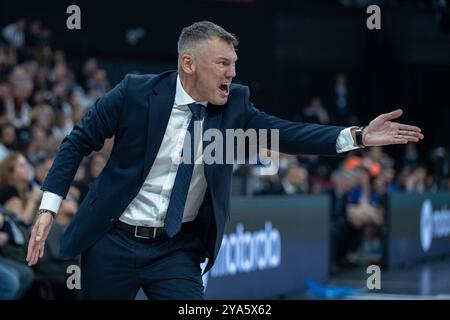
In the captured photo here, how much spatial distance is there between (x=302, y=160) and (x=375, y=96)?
6036mm

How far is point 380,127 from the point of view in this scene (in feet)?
15.0

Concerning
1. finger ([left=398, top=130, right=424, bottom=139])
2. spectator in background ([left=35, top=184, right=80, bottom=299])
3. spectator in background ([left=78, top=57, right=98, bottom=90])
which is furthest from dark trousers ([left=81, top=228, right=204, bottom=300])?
spectator in background ([left=78, top=57, right=98, bottom=90])

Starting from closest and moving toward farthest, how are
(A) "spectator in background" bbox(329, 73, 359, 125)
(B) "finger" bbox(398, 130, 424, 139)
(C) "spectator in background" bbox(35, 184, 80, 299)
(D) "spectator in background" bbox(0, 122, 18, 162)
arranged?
1. (B) "finger" bbox(398, 130, 424, 139)
2. (C) "spectator in background" bbox(35, 184, 80, 299)
3. (D) "spectator in background" bbox(0, 122, 18, 162)
4. (A) "spectator in background" bbox(329, 73, 359, 125)

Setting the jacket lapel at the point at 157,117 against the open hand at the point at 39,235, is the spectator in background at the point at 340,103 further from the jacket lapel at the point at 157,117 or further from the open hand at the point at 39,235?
the open hand at the point at 39,235

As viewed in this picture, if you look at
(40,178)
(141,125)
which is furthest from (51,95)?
(141,125)

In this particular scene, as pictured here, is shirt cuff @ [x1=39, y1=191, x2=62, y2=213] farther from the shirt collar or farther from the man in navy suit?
the shirt collar

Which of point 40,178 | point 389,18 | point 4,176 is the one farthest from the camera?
point 389,18

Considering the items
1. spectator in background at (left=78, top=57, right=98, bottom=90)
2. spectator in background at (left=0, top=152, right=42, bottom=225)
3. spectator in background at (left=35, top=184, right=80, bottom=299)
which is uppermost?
spectator in background at (left=78, top=57, right=98, bottom=90)

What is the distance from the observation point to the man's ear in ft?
16.0

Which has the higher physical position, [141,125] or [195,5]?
[195,5]

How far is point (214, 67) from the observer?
4848 millimetres

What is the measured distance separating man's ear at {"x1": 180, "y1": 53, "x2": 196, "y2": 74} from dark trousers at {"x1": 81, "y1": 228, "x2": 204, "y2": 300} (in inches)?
31.0

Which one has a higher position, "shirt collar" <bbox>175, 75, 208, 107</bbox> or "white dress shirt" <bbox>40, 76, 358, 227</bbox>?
"shirt collar" <bbox>175, 75, 208, 107</bbox>
